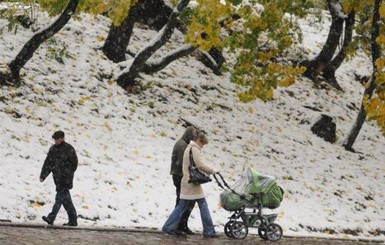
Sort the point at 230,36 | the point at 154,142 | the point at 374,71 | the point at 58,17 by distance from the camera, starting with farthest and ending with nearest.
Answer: the point at 230,36 < the point at 374,71 < the point at 154,142 < the point at 58,17

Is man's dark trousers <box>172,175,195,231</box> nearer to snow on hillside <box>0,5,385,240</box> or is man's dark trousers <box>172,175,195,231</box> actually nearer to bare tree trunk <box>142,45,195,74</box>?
snow on hillside <box>0,5,385,240</box>

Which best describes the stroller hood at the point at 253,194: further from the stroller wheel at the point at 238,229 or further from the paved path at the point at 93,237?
the paved path at the point at 93,237

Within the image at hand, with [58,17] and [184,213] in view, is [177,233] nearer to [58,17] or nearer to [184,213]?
[184,213]

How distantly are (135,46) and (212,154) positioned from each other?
6.92 metres

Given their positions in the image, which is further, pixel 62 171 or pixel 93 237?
pixel 62 171

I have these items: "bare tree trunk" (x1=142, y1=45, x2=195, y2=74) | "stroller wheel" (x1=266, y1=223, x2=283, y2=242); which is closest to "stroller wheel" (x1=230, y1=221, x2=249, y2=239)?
"stroller wheel" (x1=266, y1=223, x2=283, y2=242)

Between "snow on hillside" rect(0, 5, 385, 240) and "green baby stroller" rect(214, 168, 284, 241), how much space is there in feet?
5.63

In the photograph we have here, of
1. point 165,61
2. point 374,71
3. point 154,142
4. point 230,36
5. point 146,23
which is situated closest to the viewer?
point 154,142

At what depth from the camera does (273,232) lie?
1120 centimetres

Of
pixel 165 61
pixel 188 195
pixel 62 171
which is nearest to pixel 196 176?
pixel 188 195

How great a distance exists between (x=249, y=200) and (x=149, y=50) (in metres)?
8.79

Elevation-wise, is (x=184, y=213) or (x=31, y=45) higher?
(x=31, y=45)

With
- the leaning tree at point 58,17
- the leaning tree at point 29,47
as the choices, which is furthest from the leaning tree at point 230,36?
the leaning tree at point 29,47

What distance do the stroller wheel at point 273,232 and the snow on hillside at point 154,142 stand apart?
190 cm
